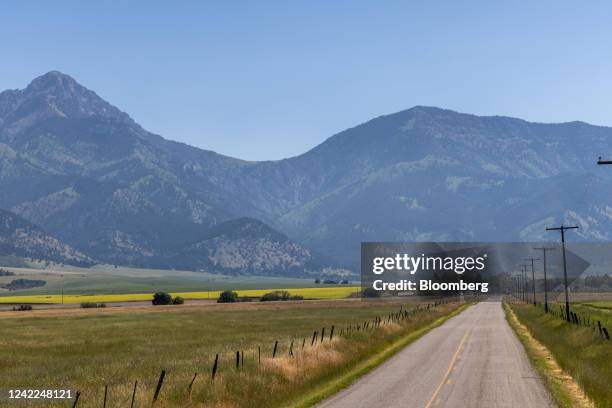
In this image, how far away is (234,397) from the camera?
86.6 feet

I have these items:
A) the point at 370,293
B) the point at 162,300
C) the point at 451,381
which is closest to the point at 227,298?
the point at 162,300

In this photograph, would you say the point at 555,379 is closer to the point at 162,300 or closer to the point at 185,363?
the point at 185,363

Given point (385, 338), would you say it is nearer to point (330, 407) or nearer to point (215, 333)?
point (215, 333)

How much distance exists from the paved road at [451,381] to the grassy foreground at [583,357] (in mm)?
1751

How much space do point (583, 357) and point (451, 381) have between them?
1064 centimetres

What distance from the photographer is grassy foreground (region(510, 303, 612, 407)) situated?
2905 cm

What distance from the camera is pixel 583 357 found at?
40562 mm

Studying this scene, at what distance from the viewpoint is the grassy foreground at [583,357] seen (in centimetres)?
2905

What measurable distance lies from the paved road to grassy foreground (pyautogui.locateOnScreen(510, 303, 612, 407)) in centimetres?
175

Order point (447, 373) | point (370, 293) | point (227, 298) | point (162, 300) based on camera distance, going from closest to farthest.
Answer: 1. point (447, 373)
2. point (162, 300)
3. point (227, 298)
4. point (370, 293)

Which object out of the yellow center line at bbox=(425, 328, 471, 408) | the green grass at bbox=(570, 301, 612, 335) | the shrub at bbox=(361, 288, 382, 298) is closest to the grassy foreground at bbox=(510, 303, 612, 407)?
the yellow center line at bbox=(425, 328, 471, 408)

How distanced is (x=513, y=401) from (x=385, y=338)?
26700mm

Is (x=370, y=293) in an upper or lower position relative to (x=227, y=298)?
upper

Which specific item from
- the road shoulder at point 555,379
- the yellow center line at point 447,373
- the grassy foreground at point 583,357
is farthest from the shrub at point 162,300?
the road shoulder at point 555,379
